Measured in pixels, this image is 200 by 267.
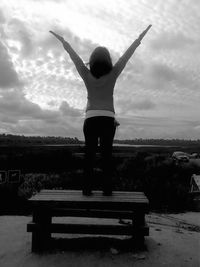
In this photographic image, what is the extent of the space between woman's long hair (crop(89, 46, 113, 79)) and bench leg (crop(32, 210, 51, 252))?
1.95 meters

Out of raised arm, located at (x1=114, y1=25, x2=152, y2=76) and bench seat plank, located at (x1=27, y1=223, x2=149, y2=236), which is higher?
raised arm, located at (x1=114, y1=25, x2=152, y2=76)

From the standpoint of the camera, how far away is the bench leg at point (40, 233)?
4.21 metres

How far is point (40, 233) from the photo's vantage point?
13.9ft

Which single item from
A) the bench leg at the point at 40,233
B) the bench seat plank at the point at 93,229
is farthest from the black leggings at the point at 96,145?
the bench leg at the point at 40,233

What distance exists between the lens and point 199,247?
4770 millimetres

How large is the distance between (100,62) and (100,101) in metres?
0.51

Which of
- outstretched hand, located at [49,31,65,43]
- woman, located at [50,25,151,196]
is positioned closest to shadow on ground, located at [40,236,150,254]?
woman, located at [50,25,151,196]

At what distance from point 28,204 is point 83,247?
6044 mm

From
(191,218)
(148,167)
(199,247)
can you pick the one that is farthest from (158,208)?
(148,167)

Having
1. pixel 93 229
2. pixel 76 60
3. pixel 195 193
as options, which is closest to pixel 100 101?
pixel 76 60

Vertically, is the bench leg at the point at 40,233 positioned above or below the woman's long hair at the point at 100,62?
below

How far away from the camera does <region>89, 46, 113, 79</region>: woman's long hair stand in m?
4.26

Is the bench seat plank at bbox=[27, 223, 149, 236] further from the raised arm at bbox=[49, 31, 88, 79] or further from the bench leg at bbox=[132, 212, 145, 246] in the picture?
the raised arm at bbox=[49, 31, 88, 79]

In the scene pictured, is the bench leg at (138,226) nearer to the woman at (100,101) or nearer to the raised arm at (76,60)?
the woman at (100,101)
